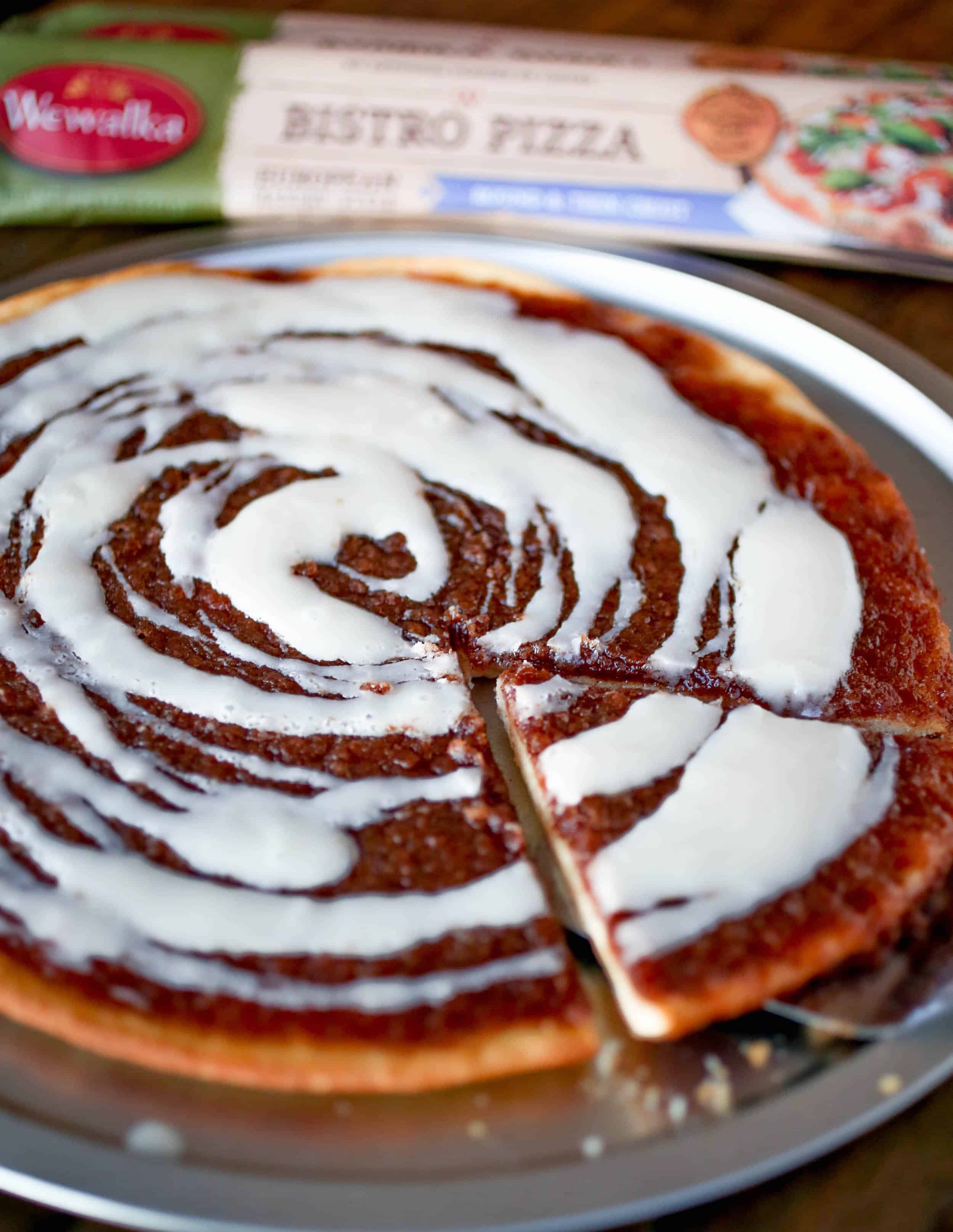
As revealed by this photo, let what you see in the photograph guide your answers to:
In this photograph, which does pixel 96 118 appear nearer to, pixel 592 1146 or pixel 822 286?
pixel 822 286

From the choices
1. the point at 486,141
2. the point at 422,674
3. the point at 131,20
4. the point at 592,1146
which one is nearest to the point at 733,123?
the point at 486,141

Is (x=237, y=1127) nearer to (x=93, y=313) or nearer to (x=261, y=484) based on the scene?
(x=261, y=484)

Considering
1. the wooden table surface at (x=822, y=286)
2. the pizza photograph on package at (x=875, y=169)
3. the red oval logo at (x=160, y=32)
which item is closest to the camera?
the wooden table surface at (x=822, y=286)

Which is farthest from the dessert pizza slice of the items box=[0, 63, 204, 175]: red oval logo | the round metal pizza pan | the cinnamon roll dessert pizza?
box=[0, 63, 204, 175]: red oval logo

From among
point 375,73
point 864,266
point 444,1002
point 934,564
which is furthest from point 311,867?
point 375,73

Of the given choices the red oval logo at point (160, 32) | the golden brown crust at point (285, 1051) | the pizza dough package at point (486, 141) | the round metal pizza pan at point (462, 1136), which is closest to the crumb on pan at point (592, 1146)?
the round metal pizza pan at point (462, 1136)

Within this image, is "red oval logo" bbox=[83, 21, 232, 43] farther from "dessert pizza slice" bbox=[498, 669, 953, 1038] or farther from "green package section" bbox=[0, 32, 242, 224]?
"dessert pizza slice" bbox=[498, 669, 953, 1038]

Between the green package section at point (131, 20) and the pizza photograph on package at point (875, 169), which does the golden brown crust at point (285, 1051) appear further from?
the green package section at point (131, 20)
